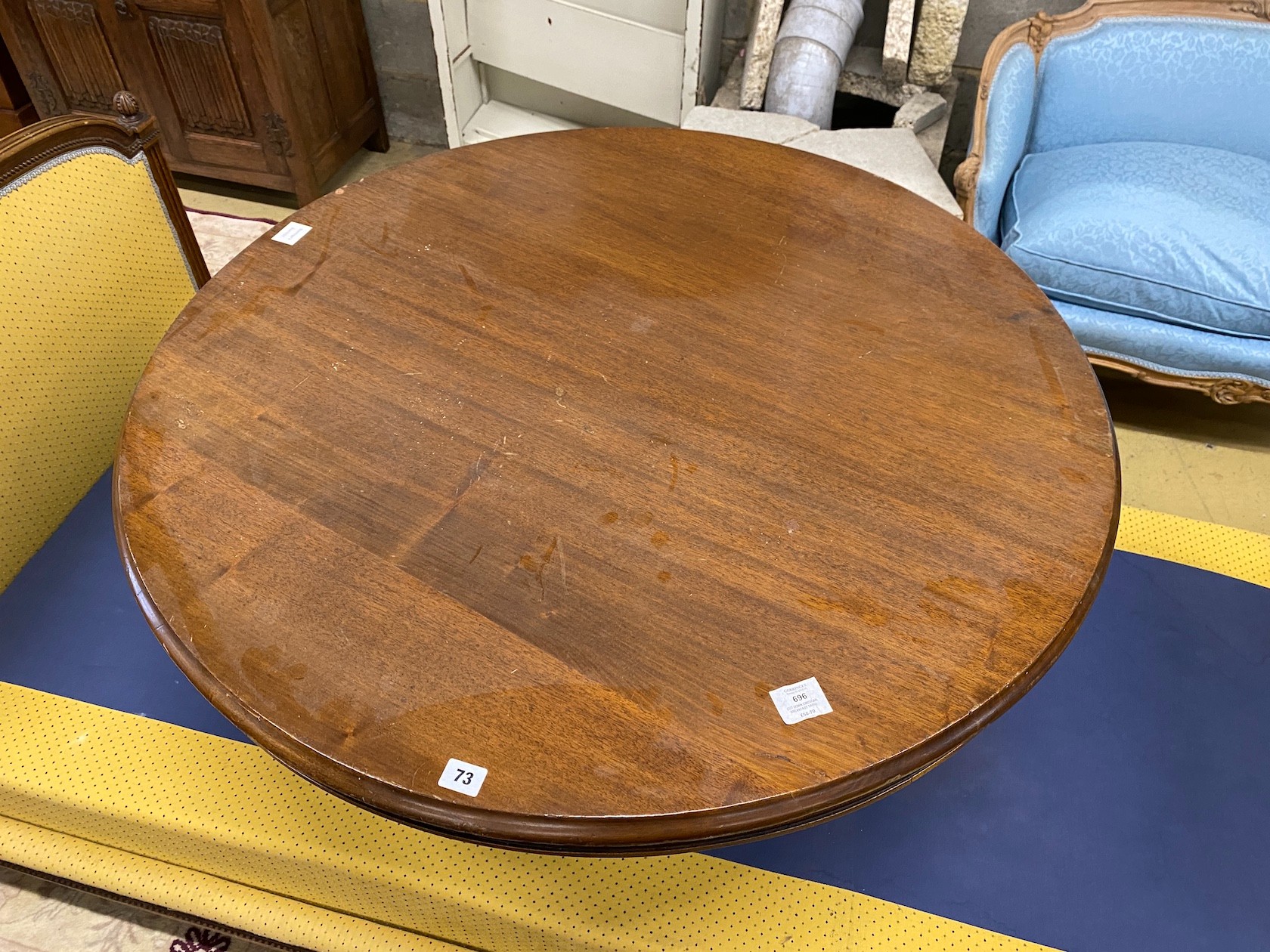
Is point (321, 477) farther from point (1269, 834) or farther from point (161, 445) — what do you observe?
point (1269, 834)

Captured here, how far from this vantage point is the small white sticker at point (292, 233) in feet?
4.40

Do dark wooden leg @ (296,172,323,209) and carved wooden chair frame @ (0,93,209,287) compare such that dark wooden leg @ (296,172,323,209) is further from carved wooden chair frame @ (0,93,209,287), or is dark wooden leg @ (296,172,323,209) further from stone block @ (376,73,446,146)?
carved wooden chair frame @ (0,93,209,287)

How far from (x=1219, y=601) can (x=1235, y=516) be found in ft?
3.08

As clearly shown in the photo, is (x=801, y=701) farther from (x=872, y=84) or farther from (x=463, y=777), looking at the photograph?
(x=872, y=84)

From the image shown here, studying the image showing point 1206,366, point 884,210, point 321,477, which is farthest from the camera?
point 1206,366

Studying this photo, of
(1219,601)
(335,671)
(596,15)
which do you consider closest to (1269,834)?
(1219,601)

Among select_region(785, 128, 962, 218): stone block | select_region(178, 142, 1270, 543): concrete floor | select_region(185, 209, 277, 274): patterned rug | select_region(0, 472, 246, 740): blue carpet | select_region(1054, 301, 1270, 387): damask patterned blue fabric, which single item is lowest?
select_region(178, 142, 1270, 543): concrete floor

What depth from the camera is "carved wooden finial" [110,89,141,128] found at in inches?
53.8

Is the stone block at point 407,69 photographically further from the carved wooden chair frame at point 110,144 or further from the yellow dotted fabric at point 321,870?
the yellow dotted fabric at point 321,870

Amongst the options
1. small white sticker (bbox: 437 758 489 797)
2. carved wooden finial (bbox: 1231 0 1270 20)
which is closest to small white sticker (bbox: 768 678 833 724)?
small white sticker (bbox: 437 758 489 797)

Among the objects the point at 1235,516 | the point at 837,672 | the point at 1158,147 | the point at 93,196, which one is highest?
the point at 93,196

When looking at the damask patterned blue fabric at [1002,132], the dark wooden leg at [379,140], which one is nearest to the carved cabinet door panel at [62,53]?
the dark wooden leg at [379,140]

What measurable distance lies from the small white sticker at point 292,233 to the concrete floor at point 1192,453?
1.75 m

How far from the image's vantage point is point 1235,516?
2.07m
